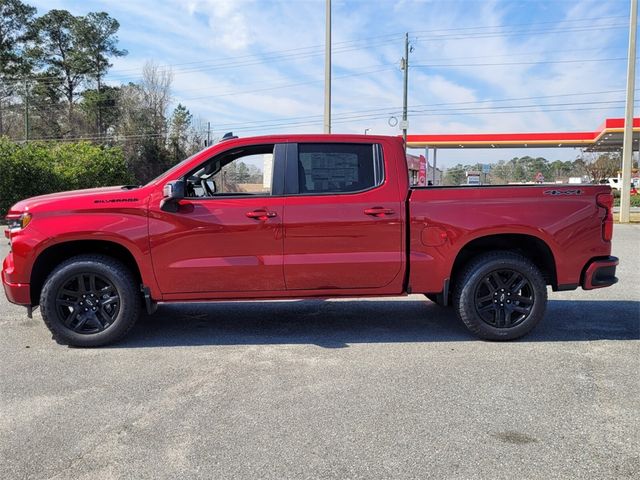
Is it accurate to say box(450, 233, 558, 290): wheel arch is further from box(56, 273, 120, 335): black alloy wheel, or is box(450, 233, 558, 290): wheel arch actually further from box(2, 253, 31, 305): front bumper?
box(2, 253, 31, 305): front bumper

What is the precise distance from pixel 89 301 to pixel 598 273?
4.84 meters

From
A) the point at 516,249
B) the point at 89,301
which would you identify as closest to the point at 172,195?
the point at 89,301

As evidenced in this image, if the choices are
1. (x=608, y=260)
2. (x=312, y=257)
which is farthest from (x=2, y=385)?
(x=608, y=260)

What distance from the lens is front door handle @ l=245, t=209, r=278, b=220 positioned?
5047mm

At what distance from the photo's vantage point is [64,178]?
24938mm

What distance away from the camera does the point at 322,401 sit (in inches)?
154

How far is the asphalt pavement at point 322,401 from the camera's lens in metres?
3.08

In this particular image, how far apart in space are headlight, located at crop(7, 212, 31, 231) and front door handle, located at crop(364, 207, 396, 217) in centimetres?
306

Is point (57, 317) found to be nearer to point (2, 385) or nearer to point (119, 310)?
point (119, 310)

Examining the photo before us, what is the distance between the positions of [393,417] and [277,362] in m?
1.39

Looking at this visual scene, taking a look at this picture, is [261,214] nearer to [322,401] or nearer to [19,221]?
[322,401]

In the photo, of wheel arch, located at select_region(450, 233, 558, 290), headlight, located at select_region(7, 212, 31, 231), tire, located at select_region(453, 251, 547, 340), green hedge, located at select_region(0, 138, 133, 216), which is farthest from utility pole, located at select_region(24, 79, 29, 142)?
tire, located at select_region(453, 251, 547, 340)

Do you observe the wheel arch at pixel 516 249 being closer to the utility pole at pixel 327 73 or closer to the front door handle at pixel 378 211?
the front door handle at pixel 378 211

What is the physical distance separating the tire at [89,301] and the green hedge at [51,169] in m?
19.0
